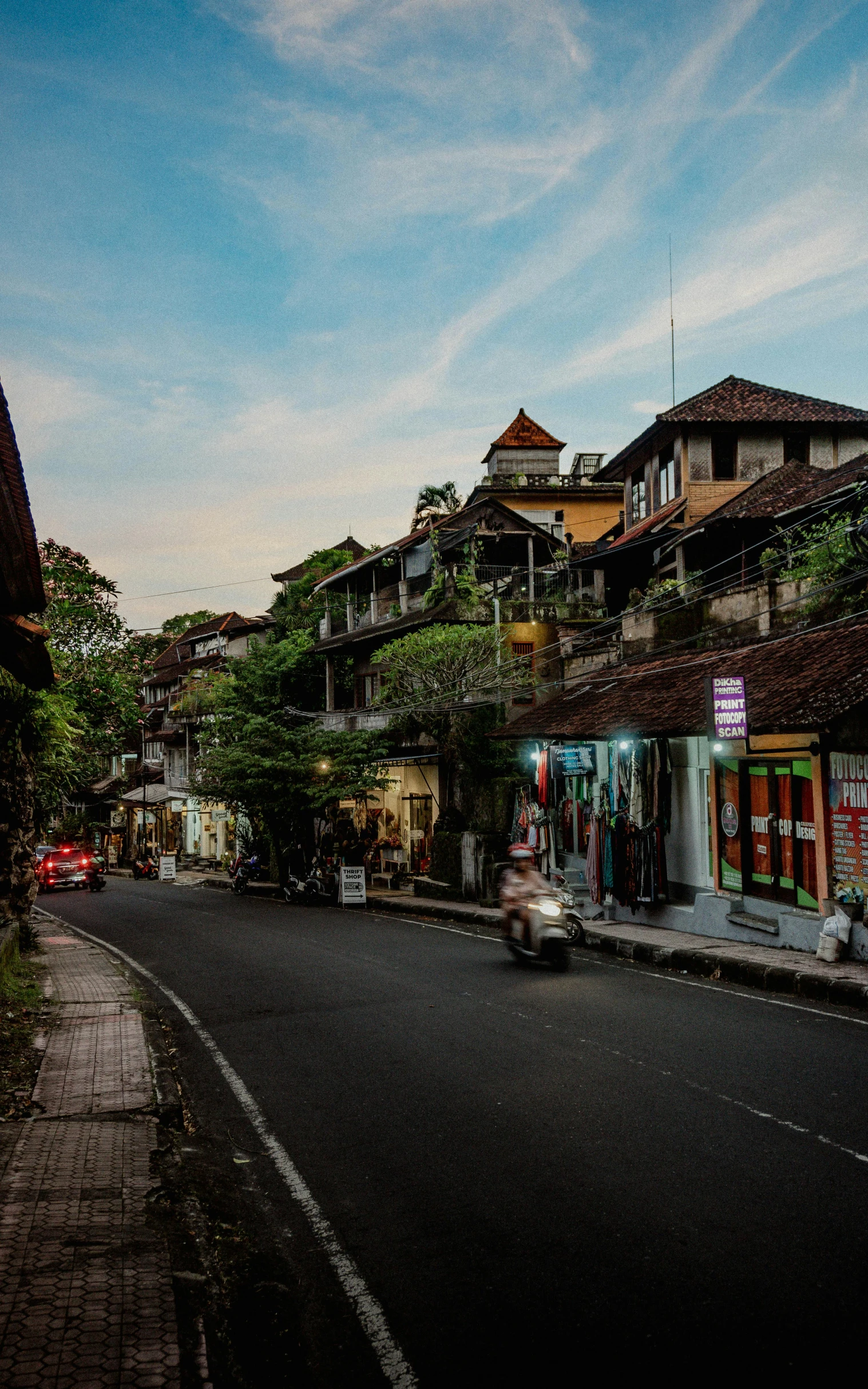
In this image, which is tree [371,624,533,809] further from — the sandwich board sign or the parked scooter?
the parked scooter

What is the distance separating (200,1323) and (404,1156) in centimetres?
225

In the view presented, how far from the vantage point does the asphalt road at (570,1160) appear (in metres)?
4.36

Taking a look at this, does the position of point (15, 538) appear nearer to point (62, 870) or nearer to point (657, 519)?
point (657, 519)

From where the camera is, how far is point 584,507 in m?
50.5

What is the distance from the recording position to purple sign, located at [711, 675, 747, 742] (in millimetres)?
14562

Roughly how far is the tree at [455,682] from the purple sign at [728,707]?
11.5 metres

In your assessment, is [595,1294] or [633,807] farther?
[633,807]

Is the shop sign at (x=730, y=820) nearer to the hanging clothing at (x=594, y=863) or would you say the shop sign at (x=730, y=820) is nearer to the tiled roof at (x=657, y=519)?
the hanging clothing at (x=594, y=863)

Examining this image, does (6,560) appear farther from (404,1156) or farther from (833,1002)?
(833,1002)

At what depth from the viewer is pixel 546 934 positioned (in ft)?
47.8

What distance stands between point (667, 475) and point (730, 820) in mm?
17583

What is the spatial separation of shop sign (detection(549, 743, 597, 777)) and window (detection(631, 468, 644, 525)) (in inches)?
585

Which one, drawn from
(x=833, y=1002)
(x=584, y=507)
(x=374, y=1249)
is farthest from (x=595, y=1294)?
(x=584, y=507)

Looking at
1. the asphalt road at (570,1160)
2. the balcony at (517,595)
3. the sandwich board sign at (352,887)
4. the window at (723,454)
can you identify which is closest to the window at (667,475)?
the window at (723,454)
